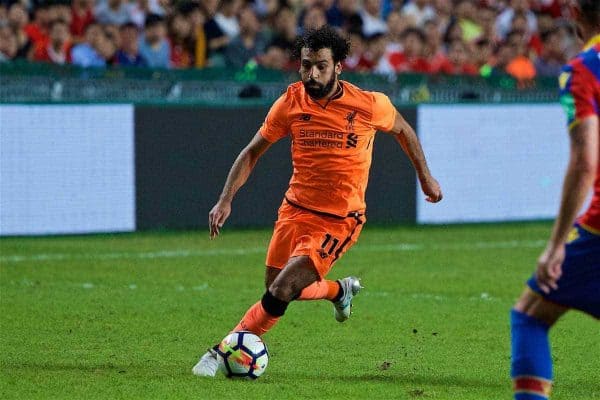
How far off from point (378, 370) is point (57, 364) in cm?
190

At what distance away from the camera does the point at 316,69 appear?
25.0ft

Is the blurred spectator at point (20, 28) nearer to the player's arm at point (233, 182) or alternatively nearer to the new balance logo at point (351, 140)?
the player's arm at point (233, 182)

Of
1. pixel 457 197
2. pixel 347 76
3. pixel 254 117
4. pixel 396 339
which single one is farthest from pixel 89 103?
pixel 396 339

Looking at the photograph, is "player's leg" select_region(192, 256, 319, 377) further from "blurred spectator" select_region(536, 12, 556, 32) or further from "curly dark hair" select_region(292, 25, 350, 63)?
"blurred spectator" select_region(536, 12, 556, 32)

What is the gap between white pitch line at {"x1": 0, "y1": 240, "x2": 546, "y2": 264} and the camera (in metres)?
13.3

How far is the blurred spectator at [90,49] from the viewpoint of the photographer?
15.6 metres

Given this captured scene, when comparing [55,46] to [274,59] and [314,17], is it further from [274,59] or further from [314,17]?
[314,17]

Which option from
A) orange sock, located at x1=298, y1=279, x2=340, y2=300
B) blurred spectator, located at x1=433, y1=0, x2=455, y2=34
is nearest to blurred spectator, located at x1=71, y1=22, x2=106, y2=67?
Answer: blurred spectator, located at x1=433, y1=0, x2=455, y2=34

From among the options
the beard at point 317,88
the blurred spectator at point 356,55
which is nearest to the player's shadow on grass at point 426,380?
the beard at point 317,88

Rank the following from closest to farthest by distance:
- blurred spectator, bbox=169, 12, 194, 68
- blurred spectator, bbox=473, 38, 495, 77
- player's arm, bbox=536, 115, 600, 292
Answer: player's arm, bbox=536, 115, 600, 292 → blurred spectator, bbox=169, 12, 194, 68 → blurred spectator, bbox=473, 38, 495, 77

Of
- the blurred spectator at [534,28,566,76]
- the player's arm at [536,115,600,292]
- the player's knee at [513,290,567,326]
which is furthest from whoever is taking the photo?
the blurred spectator at [534,28,566,76]

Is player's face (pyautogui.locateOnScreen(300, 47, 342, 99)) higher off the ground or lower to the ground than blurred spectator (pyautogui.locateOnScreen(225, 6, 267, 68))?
higher

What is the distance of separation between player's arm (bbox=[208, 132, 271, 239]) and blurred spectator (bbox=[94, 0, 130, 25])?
9.35 m

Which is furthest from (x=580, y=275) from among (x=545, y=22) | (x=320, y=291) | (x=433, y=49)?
(x=545, y=22)
